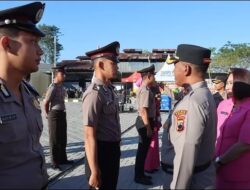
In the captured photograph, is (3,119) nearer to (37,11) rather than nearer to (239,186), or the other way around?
(37,11)

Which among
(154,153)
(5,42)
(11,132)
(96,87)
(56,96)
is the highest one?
(5,42)

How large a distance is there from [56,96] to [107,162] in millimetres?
4094

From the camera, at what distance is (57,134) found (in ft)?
25.7

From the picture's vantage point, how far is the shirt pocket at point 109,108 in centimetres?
373

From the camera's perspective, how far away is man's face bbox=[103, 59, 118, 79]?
3939mm

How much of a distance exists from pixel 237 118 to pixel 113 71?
51.1 inches

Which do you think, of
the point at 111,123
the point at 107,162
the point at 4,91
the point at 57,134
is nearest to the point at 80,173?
the point at 57,134

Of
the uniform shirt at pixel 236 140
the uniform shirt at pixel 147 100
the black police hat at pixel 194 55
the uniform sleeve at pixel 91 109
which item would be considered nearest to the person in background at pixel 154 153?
the uniform shirt at pixel 147 100

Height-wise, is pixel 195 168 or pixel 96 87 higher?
pixel 96 87

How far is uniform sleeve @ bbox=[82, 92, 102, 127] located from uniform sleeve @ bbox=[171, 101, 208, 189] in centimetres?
102

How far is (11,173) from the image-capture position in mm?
2248

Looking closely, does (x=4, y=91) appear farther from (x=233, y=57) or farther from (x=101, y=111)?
(x=233, y=57)

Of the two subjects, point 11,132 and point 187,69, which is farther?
point 187,69

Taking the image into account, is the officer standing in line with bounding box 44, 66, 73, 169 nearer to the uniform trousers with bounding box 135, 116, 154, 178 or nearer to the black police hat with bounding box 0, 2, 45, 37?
the uniform trousers with bounding box 135, 116, 154, 178
